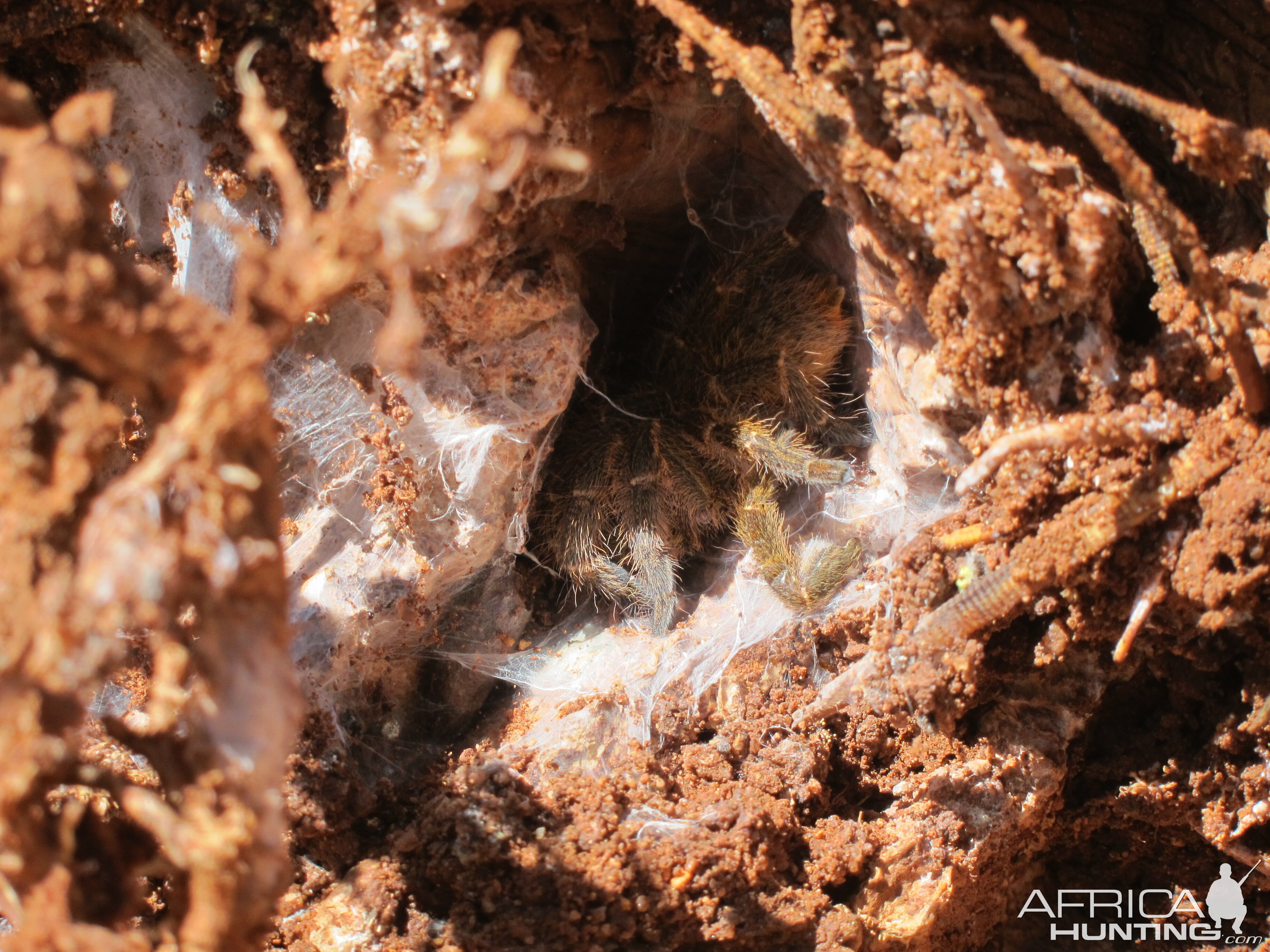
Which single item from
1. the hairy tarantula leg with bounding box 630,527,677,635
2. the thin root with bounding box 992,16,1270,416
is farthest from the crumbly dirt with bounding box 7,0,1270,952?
the hairy tarantula leg with bounding box 630,527,677,635

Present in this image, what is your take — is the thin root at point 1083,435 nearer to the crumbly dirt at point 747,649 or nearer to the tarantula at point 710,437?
the crumbly dirt at point 747,649

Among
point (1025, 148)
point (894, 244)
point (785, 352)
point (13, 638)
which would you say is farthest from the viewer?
point (785, 352)

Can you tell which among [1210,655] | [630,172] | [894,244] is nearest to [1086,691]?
[1210,655]

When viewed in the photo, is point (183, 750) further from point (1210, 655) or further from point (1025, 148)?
point (1210, 655)

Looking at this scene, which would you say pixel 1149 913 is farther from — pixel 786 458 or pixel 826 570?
pixel 786 458

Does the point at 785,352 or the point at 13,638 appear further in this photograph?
the point at 785,352

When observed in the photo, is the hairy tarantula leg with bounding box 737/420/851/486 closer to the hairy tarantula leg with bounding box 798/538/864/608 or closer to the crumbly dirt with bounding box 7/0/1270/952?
the hairy tarantula leg with bounding box 798/538/864/608

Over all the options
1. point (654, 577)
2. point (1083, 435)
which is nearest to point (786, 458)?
point (654, 577)
